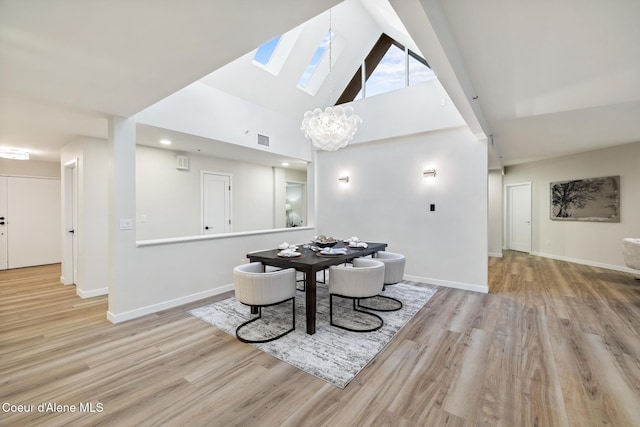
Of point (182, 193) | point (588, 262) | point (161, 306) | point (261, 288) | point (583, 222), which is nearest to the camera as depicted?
point (261, 288)

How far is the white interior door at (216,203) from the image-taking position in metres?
5.57

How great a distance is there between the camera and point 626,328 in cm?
290

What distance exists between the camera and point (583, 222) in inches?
251

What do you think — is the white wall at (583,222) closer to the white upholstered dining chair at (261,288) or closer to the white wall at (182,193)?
the white upholstered dining chair at (261,288)

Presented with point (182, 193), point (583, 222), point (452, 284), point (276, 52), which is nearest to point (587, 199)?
point (583, 222)

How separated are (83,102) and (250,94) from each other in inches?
93.9

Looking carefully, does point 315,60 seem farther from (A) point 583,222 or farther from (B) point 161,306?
(A) point 583,222

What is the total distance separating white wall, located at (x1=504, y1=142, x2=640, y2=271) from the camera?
18.2 feet

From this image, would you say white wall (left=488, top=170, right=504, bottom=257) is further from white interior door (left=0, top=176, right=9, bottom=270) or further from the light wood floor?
white interior door (left=0, top=176, right=9, bottom=270)

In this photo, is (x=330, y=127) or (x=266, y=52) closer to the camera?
(x=330, y=127)

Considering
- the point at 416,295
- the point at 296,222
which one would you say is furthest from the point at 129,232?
the point at 296,222

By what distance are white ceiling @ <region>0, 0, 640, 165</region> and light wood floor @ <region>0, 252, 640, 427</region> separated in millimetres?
2387

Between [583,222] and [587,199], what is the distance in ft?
1.82

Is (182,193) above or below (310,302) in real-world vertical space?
above
